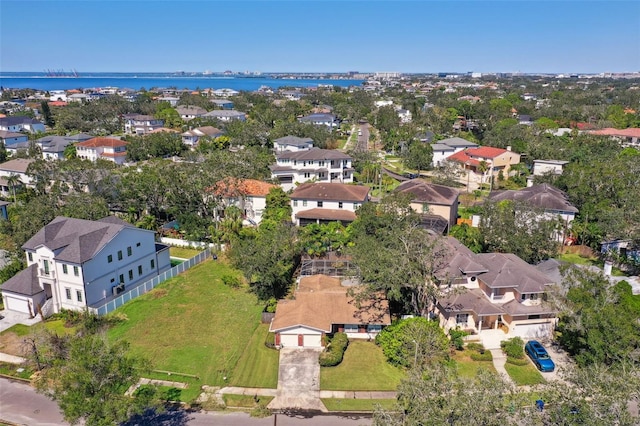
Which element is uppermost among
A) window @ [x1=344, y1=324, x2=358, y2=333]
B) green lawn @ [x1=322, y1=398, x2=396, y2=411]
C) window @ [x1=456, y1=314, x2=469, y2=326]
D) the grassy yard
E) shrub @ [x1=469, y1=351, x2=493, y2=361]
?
window @ [x1=456, y1=314, x2=469, y2=326]

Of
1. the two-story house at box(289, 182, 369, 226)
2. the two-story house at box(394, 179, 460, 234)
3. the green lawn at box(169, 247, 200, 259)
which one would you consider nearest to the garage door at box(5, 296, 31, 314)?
the green lawn at box(169, 247, 200, 259)

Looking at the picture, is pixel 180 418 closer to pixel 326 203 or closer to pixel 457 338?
pixel 457 338

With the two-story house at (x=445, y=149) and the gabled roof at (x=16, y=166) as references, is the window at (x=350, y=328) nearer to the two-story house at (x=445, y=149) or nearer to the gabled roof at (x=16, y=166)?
the gabled roof at (x=16, y=166)

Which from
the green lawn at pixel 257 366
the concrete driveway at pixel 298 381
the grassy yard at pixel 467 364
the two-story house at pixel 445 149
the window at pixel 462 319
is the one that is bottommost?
the green lawn at pixel 257 366

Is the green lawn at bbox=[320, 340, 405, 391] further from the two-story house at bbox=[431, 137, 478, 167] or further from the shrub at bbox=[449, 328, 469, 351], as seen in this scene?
the two-story house at bbox=[431, 137, 478, 167]

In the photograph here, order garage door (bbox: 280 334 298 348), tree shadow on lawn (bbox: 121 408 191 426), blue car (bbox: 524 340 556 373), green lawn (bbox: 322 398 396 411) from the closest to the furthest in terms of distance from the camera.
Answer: tree shadow on lawn (bbox: 121 408 191 426)
green lawn (bbox: 322 398 396 411)
blue car (bbox: 524 340 556 373)
garage door (bbox: 280 334 298 348)

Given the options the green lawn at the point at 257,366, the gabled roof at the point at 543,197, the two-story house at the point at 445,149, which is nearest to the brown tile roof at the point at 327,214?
the gabled roof at the point at 543,197

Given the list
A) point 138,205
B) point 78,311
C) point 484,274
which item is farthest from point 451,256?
point 138,205
